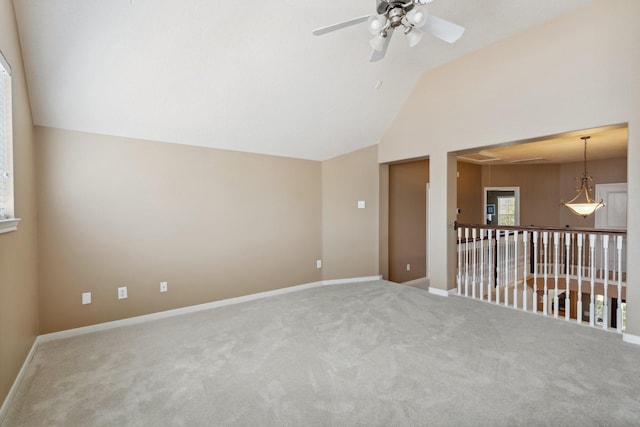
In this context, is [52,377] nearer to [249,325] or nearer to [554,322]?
[249,325]

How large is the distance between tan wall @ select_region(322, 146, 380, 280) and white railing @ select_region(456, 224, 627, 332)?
1.41 m

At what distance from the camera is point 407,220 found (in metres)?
5.75

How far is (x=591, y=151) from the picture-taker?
5.67 meters

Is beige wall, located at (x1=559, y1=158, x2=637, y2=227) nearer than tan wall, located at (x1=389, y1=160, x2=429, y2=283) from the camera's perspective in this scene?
No

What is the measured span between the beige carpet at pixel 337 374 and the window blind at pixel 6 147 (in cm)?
129

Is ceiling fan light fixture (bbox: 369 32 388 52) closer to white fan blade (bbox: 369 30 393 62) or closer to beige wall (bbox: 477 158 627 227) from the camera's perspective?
white fan blade (bbox: 369 30 393 62)

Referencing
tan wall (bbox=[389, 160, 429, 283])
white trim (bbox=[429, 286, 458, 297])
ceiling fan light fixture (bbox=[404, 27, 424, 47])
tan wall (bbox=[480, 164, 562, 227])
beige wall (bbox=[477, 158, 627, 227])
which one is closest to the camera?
ceiling fan light fixture (bbox=[404, 27, 424, 47])

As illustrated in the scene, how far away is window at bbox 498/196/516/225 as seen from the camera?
775 centimetres

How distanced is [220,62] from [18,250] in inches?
86.9

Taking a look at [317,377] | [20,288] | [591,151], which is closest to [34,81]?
[20,288]

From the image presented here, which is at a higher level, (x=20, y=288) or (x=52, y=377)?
(x=20, y=288)

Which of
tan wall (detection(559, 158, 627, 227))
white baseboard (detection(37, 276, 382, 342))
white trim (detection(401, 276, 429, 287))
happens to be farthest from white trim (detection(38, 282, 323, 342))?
tan wall (detection(559, 158, 627, 227))

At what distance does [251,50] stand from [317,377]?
2.84 metres

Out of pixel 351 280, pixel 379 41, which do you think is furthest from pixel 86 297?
pixel 379 41
